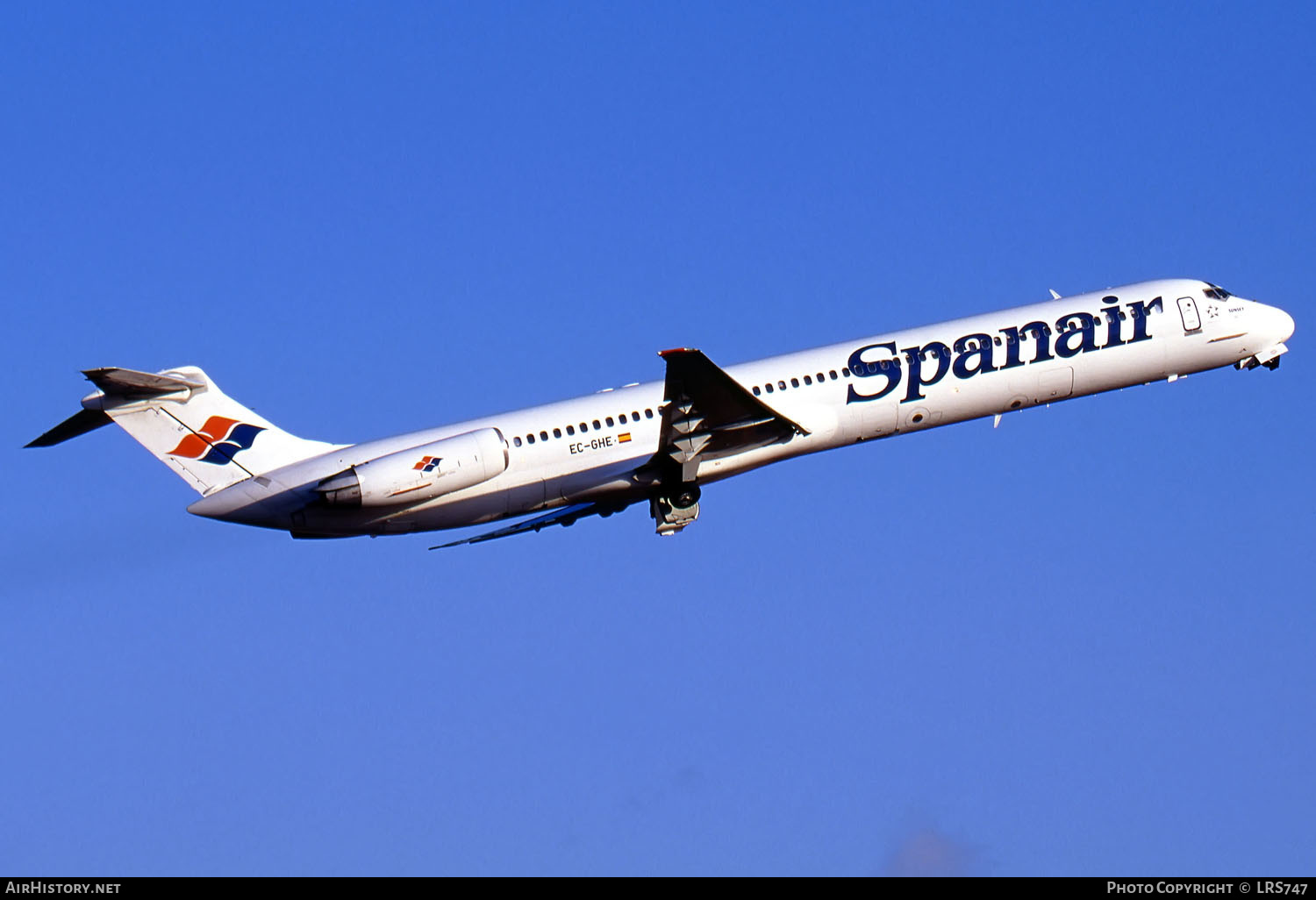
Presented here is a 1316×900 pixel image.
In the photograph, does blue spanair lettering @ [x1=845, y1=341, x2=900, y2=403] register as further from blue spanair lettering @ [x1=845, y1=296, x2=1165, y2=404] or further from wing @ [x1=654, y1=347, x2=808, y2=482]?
wing @ [x1=654, y1=347, x2=808, y2=482]

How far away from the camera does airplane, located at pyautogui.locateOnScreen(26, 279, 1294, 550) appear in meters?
30.6

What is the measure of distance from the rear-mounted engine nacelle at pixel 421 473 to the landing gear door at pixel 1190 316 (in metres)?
15.2

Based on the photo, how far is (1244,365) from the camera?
37781 mm

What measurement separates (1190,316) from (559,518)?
14.1 m

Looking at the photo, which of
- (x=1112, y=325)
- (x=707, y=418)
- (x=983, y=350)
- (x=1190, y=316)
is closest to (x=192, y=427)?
(x=707, y=418)

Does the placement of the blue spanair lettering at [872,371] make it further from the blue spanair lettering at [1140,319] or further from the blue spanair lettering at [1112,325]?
the blue spanair lettering at [1140,319]

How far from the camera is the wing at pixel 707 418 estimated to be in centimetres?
3050

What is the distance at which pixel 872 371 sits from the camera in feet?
112

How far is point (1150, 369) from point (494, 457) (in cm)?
1460

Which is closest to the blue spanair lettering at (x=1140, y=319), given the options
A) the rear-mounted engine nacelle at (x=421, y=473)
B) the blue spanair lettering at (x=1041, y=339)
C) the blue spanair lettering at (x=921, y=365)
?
the blue spanair lettering at (x=1041, y=339)

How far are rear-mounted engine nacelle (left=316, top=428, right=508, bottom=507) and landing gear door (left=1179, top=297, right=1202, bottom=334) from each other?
15186 mm

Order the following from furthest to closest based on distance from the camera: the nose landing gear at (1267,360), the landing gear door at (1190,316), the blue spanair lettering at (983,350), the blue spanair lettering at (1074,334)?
the nose landing gear at (1267,360), the landing gear door at (1190,316), the blue spanair lettering at (1074,334), the blue spanair lettering at (983,350)

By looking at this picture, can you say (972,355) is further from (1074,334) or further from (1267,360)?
(1267,360)
